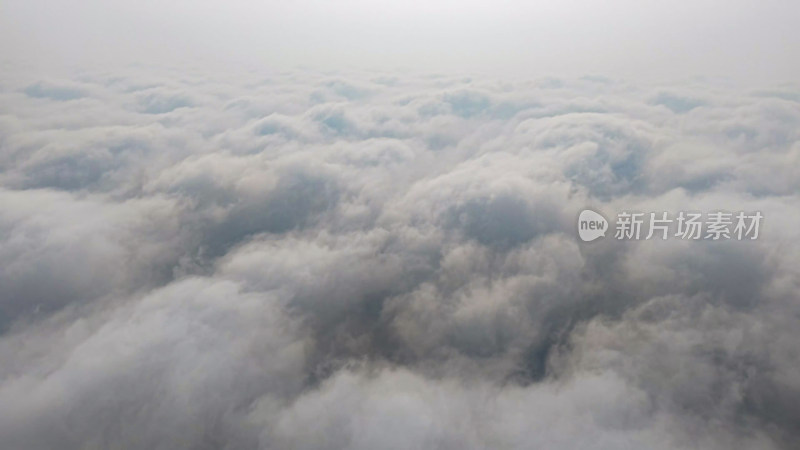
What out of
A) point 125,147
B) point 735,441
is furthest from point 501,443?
point 125,147

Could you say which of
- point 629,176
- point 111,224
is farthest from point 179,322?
point 629,176

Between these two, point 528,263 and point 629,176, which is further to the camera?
point 629,176

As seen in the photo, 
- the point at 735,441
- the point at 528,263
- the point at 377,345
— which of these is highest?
the point at 528,263

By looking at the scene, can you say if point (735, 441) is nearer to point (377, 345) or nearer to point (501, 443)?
point (501, 443)

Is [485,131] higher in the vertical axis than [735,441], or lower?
higher

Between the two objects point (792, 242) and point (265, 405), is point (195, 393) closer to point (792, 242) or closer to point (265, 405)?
point (265, 405)

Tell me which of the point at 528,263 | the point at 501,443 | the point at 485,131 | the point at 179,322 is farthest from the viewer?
the point at 485,131

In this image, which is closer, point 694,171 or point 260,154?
point 694,171

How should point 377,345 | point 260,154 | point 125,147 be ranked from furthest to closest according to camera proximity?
point 125,147
point 260,154
point 377,345

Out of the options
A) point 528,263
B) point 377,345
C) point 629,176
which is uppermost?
point 629,176
